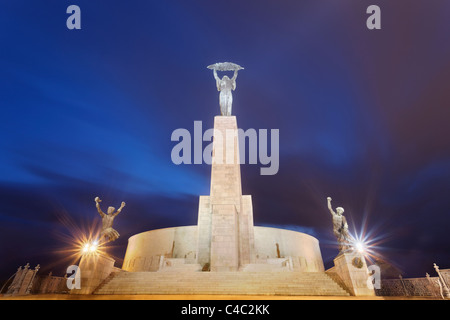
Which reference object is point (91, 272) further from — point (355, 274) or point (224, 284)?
point (355, 274)

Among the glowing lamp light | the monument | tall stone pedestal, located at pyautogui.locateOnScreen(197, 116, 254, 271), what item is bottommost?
the glowing lamp light

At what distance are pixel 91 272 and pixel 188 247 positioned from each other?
14.6m

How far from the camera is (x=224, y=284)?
9.51 metres

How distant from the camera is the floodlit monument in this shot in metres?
9.20

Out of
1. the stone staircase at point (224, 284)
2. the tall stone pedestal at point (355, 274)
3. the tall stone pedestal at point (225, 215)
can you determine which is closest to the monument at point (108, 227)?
the stone staircase at point (224, 284)

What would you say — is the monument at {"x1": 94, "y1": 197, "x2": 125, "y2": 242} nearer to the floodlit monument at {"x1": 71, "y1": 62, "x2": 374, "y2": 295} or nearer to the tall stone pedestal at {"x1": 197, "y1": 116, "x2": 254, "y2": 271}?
the floodlit monument at {"x1": 71, "y1": 62, "x2": 374, "y2": 295}

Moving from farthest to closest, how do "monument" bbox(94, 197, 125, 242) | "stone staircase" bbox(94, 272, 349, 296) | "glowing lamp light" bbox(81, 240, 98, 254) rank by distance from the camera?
"monument" bbox(94, 197, 125, 242) < "glowing lamp light" bbox(81, 240, 98, 254) < "stone staircase" bbox(94, 272, 349, 296)

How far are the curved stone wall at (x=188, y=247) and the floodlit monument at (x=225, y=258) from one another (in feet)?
0.32

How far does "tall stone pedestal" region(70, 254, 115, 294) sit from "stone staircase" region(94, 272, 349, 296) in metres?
0.32

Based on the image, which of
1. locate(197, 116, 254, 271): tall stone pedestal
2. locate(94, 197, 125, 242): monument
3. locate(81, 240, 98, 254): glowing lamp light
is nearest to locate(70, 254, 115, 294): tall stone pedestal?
locate(81, 240, 98, 254): glowing lamp light

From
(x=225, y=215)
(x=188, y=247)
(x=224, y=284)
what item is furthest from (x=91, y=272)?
(x=188, y=247)

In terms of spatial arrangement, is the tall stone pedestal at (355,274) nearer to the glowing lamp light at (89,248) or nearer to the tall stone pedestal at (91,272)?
Answer: the tall stone pedestal at (91,272)
